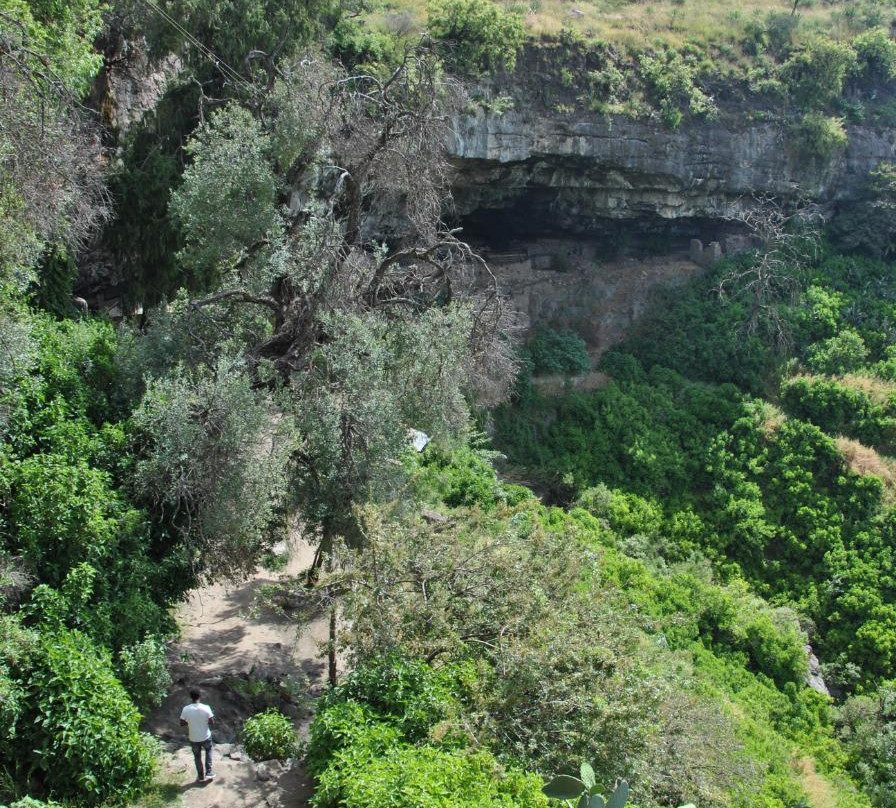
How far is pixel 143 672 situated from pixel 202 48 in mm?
9492

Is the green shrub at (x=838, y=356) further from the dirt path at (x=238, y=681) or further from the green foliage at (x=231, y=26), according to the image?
the green foliage at (x=231, y=26)

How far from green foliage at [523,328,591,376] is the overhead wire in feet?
31.3

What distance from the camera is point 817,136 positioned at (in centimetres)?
2252

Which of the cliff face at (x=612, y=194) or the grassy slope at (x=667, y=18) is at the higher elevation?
the grassy slope at (x=667, y=18)

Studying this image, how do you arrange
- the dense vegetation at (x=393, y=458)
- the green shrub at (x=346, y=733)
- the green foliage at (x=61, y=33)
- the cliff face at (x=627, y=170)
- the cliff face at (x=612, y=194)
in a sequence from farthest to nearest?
the cliff face at (x=612, y=194)
the cliff face at (x=627, y=170)
the green foliage at (x=61, y=33)
the dense vegetation at (x=393, y=458)
the green shrub at (x=346, y=733)

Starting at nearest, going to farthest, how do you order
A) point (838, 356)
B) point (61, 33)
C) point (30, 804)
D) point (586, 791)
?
point (586, 791)
point (30, 804)
point (61, 33)
point (838, 356)

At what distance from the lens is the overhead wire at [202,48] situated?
12938mm

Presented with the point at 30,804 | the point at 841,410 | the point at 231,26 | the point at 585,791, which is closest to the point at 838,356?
the point at 841,410

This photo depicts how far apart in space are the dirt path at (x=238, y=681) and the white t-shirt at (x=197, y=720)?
1.62 feet

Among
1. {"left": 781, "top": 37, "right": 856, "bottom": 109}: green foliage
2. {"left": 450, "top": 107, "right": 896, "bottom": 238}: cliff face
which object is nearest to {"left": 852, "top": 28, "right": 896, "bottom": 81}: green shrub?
{"left": 781, "top": 37, "right": 856, "bottom": 109}: green foliage

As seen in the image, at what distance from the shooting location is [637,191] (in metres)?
21.7

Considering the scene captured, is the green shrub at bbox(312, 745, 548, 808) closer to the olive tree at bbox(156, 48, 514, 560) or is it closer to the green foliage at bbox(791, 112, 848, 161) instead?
the olive tree at bbox(156, 48, 514, 560)

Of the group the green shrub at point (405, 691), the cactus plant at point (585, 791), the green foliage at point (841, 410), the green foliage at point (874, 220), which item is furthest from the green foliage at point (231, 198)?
the green foliage at point (874, 220)

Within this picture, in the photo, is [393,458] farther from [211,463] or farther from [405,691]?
[405,691]
